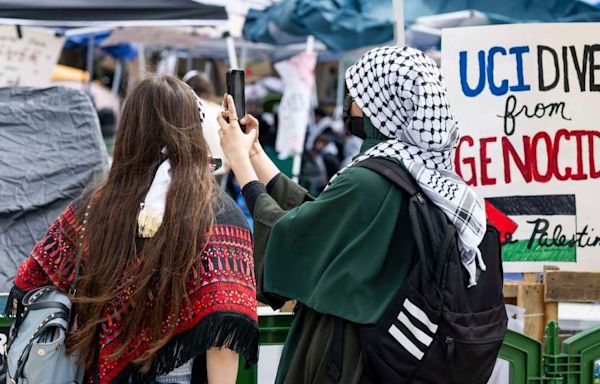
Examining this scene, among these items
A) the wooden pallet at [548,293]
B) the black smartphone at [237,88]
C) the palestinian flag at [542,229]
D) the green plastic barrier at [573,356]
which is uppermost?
the black smartphone at [237,88]

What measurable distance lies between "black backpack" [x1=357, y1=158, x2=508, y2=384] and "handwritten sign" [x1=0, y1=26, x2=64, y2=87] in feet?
18.3

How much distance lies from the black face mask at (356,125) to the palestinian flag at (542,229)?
159cm

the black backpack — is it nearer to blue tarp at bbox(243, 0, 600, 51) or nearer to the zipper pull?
the zipper pull

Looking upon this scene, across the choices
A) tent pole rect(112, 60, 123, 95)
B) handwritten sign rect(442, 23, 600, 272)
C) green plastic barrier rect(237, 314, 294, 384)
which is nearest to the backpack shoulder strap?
green plastic barrier rect(237, 314, 294, 384)

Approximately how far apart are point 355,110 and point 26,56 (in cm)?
547

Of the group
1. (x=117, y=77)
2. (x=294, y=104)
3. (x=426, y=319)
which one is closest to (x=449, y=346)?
(x=426, y=319)

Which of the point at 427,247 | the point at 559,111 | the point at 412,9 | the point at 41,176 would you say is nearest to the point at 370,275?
the point at 427,247

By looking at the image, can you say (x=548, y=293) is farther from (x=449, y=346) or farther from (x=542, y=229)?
(x=449, y=346)

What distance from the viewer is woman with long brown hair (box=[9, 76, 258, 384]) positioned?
235cm

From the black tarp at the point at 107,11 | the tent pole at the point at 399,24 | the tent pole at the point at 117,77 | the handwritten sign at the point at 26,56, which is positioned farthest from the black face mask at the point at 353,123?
the tent pole at the point at 117,77

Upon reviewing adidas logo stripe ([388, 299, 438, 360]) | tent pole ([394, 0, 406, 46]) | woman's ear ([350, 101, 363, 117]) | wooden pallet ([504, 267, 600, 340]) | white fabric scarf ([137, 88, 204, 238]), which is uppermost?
tent pole ([394, 0, 406, 46])

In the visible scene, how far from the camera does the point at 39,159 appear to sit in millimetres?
4387

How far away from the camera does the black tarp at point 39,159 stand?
414 cm

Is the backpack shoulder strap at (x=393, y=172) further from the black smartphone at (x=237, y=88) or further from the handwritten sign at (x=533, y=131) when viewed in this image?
the handwritten sign at (x=533, y=131)
